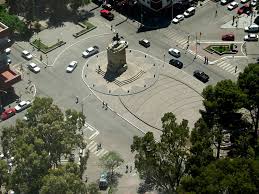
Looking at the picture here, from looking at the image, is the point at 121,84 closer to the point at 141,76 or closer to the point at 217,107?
the point at 141,76

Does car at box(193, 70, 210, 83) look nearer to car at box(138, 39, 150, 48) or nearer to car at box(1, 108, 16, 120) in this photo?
car at box(138, 39, 150, 48)

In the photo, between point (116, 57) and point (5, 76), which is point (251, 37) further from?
point (5, 76)

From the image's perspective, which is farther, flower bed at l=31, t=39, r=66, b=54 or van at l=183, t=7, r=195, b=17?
van at l=183, t=7, r=195, b=17

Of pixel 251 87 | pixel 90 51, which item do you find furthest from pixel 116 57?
pixel 251 87

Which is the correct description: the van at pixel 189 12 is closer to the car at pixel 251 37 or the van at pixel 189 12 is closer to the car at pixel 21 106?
the car at pixel 251 37

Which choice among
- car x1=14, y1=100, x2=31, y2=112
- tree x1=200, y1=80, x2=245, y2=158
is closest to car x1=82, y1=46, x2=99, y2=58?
car x1=14, y1=100, x2=31, y2=112

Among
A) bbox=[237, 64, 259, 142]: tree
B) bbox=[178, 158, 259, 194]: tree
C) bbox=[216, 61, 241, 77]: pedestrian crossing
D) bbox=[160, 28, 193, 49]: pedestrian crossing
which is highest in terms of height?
bbox=[178, 158, 259, 194]: tree

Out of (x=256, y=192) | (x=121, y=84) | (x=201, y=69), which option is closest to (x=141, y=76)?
(x=121, y=84)

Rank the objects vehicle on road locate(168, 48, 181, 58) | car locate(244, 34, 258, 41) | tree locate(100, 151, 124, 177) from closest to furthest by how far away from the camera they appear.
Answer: tree locate(100, 151, 124, 177) → vehicle on road locate(168, 48, 181, 58) → car locate(244, 34, 258, 41)
